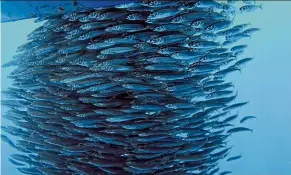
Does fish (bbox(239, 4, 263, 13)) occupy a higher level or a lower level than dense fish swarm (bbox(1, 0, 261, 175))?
higher

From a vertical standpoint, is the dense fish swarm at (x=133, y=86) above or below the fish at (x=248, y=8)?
below

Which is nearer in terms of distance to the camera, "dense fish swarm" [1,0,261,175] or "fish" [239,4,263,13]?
"dense fish swarm" [1,0,261,175]

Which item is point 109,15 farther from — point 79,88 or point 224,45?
point 224,45

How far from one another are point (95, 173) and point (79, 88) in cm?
113

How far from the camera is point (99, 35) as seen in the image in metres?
5.18

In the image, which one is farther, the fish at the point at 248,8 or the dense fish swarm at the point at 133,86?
the fish at the point at 248,8

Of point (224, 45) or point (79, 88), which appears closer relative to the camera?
point (79, 88)

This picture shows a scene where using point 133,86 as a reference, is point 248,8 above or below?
above

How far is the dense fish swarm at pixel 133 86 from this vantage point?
5.01 meters

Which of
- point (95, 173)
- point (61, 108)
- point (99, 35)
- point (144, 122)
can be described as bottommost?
point (95, 173)

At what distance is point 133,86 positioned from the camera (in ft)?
16.3

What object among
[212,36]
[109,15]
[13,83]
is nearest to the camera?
[109,15]

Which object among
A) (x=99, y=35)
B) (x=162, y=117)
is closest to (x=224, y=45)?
(x=162, y=117)

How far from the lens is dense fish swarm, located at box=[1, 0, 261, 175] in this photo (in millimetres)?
5012
